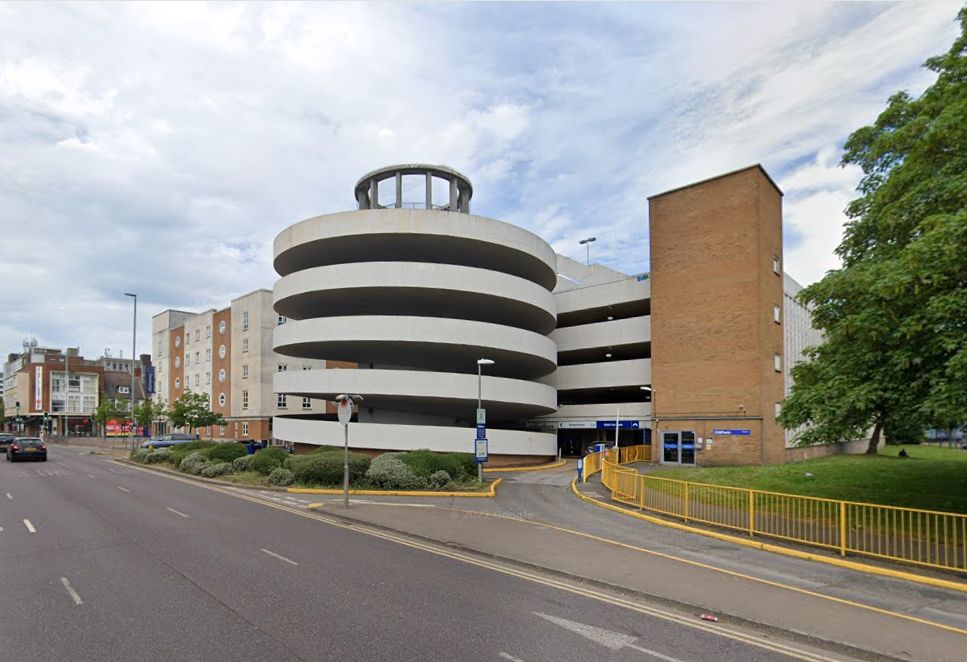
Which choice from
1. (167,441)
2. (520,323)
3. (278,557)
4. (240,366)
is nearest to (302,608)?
(278,557)

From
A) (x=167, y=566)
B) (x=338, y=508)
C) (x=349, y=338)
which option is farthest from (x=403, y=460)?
(x=167, y=566)

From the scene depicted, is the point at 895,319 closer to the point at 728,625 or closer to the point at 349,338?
the point at 728,625

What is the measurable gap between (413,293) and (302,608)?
27987 mm

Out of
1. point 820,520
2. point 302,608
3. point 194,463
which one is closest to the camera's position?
point 302,608

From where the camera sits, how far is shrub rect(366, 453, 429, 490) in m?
22.3

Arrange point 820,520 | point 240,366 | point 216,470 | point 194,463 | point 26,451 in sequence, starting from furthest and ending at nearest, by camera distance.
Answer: point 240,366, point 26,451, point 194,463, point 216,470, point 820,520

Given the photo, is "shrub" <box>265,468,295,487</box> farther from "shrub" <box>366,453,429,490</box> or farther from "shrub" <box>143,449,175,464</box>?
"shrub" <box>143,449,175,464</box>

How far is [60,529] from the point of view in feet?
45.8

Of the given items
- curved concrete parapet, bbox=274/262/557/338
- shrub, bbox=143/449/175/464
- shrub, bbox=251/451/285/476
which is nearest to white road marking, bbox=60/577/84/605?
shrub, bbox=251/451/285/476

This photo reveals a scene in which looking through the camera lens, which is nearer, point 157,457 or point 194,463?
point 194,463

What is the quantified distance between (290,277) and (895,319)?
32.3 m

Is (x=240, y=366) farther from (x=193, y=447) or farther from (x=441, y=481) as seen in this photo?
(x=441, y=481)

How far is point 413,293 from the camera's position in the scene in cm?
3531

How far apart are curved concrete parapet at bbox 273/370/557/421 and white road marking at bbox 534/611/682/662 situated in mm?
25156
